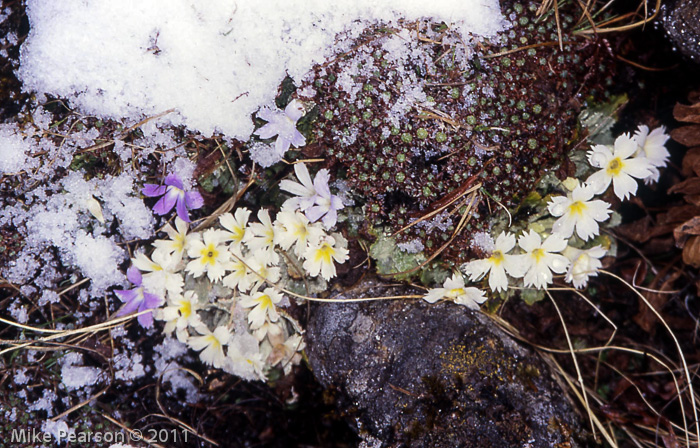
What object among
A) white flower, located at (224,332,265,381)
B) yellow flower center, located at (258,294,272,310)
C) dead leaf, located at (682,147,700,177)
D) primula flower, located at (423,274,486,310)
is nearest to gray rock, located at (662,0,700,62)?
dead leaf, located at (682,147,700,177)

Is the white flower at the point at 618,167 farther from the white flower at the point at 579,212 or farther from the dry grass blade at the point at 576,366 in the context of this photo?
the dry grass blade at the point at 576,366

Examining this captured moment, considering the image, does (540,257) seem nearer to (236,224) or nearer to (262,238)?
(262,238)

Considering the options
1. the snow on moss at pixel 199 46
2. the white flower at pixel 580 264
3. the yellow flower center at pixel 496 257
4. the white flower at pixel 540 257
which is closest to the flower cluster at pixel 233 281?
the snow on moss at pixel 199 46

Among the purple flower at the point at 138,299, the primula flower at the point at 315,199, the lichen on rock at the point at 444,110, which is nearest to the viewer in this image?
the lichen on rock at the point at 444,110

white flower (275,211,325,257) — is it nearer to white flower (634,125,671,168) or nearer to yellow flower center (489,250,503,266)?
yellow flower center (489,250,503,266)

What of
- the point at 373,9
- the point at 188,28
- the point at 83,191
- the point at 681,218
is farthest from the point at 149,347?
the point at 681,218

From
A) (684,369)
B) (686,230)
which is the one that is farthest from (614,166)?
(684,369)

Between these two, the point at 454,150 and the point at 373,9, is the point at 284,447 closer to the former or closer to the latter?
the point at 454,150
